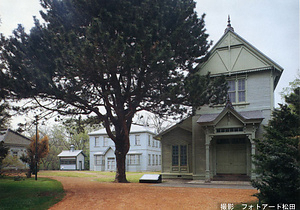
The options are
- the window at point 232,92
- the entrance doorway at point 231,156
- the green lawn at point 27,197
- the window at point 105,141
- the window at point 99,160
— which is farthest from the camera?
the window at point 105,141

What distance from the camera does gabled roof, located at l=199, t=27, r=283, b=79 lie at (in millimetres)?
18078

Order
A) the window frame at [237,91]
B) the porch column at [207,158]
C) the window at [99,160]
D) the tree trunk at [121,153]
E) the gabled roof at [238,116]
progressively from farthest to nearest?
the window at [99,160] < the window frame at [237,91] < the tree trunk at [121,153] < the porch column at [207,158] < the gabled roof at [238,116]

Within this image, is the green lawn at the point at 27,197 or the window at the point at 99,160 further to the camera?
the window at the point at 99,160

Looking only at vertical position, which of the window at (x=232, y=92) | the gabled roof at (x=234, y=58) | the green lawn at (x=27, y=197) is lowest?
the green lawn at (x=27, y=197)

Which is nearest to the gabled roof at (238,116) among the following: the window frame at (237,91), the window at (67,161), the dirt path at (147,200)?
the window frame at (237,91)

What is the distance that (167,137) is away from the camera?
21.1 metres

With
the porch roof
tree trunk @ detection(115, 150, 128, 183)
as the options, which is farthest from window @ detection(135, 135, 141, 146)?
the porch roof

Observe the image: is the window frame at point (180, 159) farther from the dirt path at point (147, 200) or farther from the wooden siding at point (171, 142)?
the dirt path at point (147, 200)

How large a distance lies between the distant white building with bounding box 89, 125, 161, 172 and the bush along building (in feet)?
61.7

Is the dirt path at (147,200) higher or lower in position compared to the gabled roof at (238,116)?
lower

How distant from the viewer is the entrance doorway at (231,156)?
717 inches

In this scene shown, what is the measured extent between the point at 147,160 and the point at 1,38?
1086 inches

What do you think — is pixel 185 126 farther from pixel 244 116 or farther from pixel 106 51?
pixel 106 51

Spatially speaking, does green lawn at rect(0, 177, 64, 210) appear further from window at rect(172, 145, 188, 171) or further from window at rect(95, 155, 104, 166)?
window at rect(95, 155, 104, 166)
